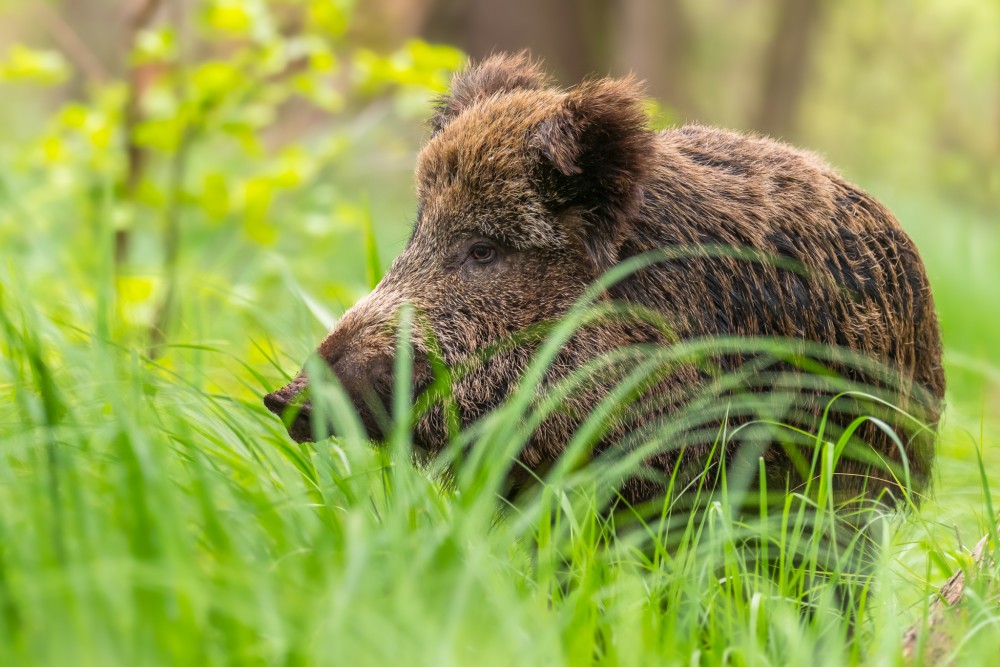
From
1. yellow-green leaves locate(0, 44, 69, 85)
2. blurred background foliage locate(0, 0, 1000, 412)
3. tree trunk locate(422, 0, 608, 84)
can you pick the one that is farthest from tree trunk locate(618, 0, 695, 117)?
yellow-green leaves locate(0, 44, 69, 85)

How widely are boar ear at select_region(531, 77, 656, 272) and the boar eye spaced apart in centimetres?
23

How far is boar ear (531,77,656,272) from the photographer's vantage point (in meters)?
3.10

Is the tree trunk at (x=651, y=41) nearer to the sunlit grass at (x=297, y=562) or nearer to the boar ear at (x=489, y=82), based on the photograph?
the boar ear at (x=489, y=82)

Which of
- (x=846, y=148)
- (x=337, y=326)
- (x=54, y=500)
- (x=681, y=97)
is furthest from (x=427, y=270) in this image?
(x=846, y=148)

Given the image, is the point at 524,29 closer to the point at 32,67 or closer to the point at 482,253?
the point at 32,67

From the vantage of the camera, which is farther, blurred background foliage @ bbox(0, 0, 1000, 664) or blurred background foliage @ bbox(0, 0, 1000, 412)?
blurred background foliage @ bbox(0, 0, 1000, 412)

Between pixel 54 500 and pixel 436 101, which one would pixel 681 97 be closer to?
pixel 436 101

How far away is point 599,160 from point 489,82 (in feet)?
2.35

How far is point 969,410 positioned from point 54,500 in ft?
17.4

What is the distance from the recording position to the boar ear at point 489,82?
11.9ft

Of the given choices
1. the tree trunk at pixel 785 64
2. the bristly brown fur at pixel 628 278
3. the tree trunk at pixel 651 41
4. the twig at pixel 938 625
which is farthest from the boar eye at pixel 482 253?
the tree trunk at pixel 785 64

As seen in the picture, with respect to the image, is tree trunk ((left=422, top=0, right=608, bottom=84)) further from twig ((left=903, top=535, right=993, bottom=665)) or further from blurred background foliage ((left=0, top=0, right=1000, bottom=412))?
twig ((left=903, top=535, right=993, bottom=665))

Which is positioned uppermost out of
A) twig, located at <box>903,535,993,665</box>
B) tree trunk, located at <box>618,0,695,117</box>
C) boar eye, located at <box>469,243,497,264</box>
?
tree trunk, located at <box>618,0,695,117</box>

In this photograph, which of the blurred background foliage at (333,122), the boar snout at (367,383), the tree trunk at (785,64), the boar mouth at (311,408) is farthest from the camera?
the tree trunk at (785,64)
